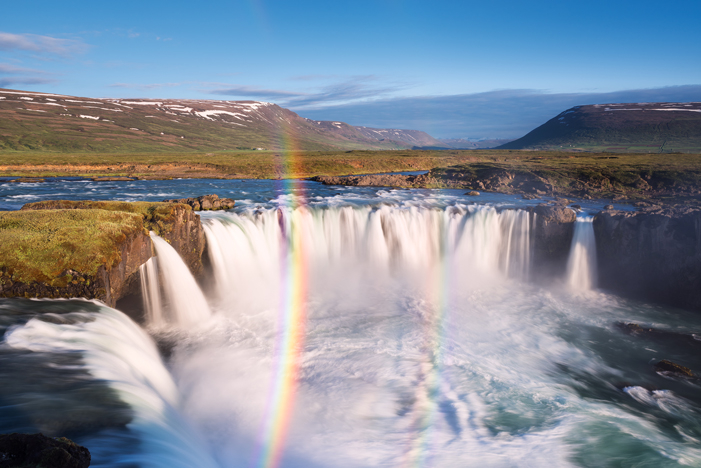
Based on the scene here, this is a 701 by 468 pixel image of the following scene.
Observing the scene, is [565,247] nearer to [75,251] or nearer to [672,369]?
[672,369]

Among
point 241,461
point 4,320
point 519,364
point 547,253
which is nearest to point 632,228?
point 547,253

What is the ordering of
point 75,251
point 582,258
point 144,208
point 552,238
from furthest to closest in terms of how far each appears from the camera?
1. point 552,238
2. point 582,258
3. point 144,208
4. point 75,251

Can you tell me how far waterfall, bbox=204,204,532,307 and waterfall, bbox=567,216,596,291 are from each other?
253cm

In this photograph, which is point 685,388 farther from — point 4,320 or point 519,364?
point 4,320

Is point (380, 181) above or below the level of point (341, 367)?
above

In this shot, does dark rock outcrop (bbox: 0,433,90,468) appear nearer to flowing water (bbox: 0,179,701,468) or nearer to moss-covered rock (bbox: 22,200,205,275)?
flowing water (bbox: 0,179,701,468)

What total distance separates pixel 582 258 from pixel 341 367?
721 inches

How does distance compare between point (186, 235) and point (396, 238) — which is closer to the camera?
point (186, 235)

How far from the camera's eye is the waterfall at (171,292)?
1531 cm

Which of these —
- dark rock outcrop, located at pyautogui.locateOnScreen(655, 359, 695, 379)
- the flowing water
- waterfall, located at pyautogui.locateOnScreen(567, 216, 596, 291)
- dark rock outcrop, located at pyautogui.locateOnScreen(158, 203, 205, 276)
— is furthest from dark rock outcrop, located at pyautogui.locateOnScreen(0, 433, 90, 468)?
waterfall, located at pyautogui.locateOnScreen(567, 216, 596, 291)

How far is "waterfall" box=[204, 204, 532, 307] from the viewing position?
24.4 metres

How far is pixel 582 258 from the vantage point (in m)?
24.2

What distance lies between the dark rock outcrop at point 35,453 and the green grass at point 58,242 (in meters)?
8.22

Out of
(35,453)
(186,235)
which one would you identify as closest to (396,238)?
(186,235)
